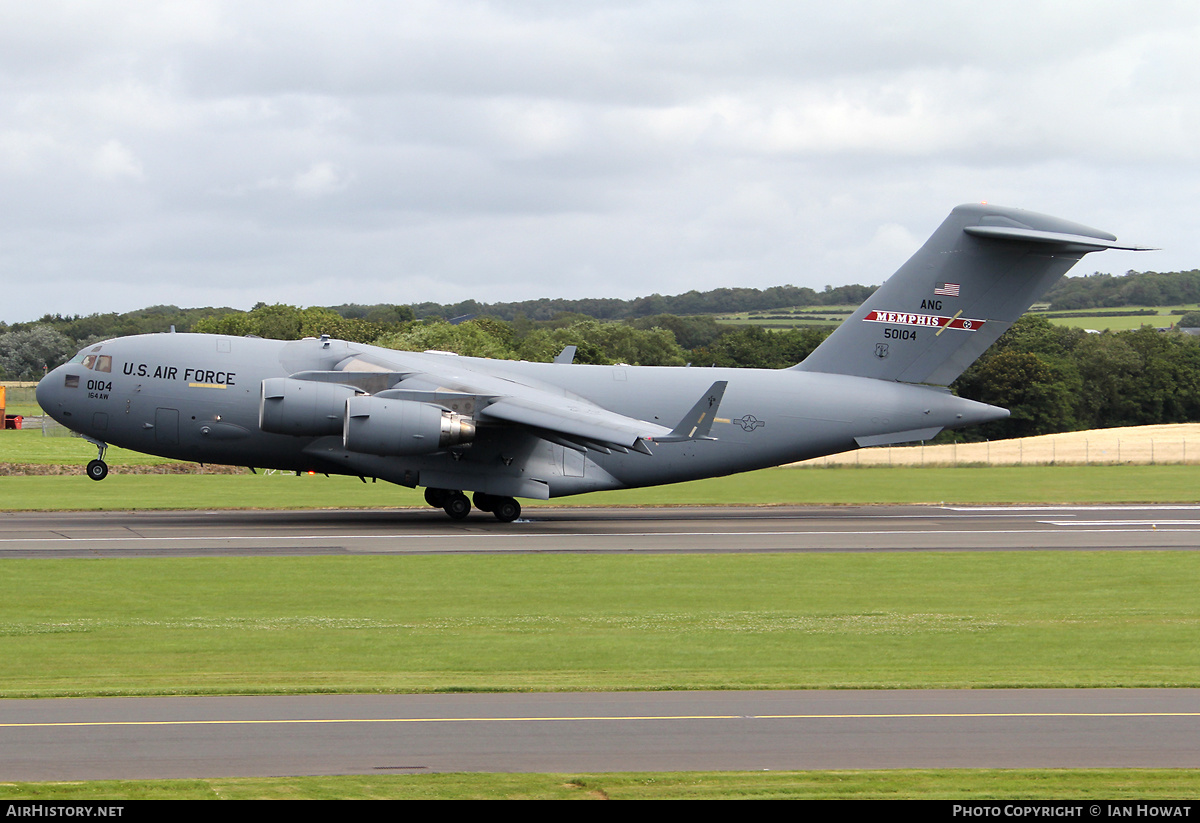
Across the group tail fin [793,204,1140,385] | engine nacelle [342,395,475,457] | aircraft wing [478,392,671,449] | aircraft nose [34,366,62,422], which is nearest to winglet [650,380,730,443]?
aircraft wing [478,392,671,449]

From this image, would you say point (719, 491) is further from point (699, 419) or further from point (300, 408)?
point (300, 408)

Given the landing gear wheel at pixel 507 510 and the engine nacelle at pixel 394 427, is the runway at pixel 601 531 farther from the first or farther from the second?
the engine nacelle at pixel 394 427

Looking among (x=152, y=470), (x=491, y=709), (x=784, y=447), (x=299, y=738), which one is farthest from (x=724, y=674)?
(x=152, y=470)

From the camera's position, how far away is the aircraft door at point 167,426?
96.7 feet

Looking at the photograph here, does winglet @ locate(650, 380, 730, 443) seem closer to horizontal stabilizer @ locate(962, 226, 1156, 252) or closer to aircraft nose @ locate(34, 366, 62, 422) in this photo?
horizontal stabilizer @ locate(962, 226, 1156, 252)

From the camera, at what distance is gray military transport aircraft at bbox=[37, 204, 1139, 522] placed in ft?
93.0

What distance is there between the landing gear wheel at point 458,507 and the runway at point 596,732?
18.9m

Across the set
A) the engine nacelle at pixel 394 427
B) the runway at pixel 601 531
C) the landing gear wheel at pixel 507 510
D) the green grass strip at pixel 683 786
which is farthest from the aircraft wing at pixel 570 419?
the green grass strip at pixel 683 786

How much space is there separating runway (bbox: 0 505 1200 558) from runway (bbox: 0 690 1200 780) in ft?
42.2

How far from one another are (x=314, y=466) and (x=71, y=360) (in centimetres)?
681

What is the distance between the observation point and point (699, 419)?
1101 inches

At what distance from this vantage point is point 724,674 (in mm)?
13523

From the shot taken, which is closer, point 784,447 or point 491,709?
point 491,709
